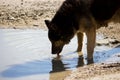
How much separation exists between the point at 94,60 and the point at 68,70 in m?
1.02

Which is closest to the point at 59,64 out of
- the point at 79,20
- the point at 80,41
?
the point at 79,20

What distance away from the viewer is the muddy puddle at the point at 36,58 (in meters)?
9.19

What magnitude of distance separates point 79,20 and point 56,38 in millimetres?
798

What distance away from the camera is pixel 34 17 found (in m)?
15.3

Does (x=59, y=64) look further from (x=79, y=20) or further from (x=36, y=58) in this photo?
(x=79, y=20)

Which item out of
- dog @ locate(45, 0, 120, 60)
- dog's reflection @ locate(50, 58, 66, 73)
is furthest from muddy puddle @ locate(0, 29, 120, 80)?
dog @ locate(45, 0, 120, 60)

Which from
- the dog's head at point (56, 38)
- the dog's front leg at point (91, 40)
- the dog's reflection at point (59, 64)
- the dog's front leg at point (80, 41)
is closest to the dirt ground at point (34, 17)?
the dog's reflection at point (59, 64)

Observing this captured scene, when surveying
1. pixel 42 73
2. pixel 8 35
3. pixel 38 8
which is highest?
Answer: pixel 38 8

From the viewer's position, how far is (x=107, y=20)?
10570 millimetres

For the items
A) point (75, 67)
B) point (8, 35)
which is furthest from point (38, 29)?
point (75, 67)

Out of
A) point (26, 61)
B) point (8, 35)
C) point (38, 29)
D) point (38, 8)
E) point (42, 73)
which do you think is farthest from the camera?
point (38, 8)

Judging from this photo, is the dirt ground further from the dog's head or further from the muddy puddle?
the dog's head

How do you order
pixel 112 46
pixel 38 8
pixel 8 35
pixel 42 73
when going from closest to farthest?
pixel 42 73
pixel 112 46
pixel 8 35
pixel 38 8

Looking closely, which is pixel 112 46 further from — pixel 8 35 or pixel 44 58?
pixel 8 35
